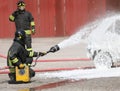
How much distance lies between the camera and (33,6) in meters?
32.1

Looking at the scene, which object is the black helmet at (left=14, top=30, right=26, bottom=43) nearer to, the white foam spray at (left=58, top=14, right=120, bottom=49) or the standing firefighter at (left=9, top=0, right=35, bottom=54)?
the white foam spray at (left=58, top=14, right=120, bottom=49)

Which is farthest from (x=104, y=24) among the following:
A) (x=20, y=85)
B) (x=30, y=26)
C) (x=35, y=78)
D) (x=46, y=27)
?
(x=46, y=27)

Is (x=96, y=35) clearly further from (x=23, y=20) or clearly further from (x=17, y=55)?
(x=17, y=55)

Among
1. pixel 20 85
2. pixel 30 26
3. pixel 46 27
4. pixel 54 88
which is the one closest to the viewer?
pixel 54 88

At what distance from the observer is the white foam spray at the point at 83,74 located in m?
13.7

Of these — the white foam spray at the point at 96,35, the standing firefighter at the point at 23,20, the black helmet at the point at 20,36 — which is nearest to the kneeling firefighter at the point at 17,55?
the black helmet at the point at 20,36

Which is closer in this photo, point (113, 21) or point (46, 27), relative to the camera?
point (113, 21)

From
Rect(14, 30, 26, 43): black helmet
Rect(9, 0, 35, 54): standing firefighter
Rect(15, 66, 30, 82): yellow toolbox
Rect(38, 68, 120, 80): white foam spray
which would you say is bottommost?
Rect(38, 68, 120, 80): white foam spray

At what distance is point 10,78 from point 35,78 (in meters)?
0.77

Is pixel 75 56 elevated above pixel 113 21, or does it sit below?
below

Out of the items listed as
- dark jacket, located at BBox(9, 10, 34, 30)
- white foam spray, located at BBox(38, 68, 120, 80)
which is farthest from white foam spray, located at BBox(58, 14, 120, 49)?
dark jacket, located at BBox(9, 10, 34, 30)

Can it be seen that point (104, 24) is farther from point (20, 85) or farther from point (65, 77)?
point (20, 85)

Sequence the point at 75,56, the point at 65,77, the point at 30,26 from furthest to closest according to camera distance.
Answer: the point at 75,56
the point at 30,26
the point at 65,77

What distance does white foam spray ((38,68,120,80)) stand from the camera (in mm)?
13688
